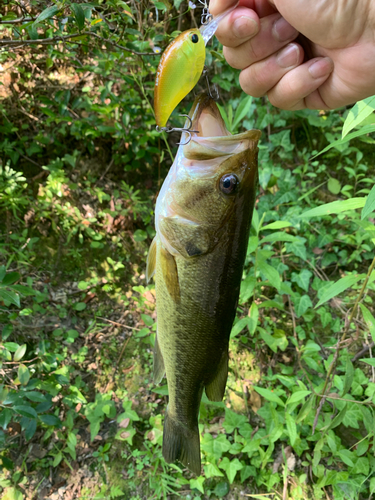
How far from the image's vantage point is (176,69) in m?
0.88

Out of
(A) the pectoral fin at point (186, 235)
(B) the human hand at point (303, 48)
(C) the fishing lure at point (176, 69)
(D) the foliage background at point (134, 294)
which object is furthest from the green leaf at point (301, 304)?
(C) the fishing lure at point (176, 69)

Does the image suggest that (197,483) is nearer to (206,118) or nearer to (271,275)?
(271,275)

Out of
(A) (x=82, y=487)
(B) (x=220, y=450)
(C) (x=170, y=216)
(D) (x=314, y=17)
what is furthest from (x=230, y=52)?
(A) (x=82, y=487)

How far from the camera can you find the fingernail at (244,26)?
1179 mm

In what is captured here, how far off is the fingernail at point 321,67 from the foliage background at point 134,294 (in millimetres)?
557

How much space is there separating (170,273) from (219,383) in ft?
2.25

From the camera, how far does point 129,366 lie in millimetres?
2996

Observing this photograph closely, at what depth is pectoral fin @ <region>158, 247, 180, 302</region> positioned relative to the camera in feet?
4.30

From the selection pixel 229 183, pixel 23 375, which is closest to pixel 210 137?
pixel 229 183

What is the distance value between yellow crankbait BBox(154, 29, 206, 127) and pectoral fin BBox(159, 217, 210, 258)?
1.42 feet

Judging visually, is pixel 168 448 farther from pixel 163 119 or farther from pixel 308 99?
pixel 308 99

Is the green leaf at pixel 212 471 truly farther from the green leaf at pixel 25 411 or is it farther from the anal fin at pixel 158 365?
the green leaf at pixel 25 411

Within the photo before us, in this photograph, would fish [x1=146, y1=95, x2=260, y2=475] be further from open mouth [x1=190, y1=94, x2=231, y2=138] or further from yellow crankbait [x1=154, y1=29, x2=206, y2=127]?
yellow crankbait [x1=154, y1=29, x2=206, y2=127]

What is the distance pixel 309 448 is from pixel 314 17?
110 inches
